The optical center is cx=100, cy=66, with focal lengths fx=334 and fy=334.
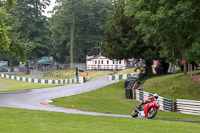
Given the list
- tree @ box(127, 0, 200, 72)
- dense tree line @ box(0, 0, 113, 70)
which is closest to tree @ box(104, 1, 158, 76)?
tree @ box(127, 0, 200, 72)

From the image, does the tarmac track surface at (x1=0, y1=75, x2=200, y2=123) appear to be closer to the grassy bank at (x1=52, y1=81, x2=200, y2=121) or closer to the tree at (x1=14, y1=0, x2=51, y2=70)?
the grassy bank at (x1=52, y1=81, x2=200, y2=121)

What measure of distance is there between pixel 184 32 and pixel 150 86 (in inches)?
396

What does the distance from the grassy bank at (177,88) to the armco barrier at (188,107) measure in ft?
9.26

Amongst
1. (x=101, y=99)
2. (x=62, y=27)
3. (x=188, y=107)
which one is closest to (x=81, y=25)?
(x=62, y=27)

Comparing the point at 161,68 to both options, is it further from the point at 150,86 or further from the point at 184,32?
the point at 184,32

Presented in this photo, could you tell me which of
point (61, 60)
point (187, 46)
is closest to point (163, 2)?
point (187, 46)

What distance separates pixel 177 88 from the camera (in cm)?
2773

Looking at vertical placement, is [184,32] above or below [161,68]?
above

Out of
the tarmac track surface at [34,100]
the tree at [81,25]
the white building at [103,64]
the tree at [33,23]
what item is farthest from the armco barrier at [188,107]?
the tree at [81,25]

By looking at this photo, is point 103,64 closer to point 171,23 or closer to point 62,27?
point 62,27

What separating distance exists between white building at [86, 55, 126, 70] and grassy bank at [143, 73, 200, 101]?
44458mm

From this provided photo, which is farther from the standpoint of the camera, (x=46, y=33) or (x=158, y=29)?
(x=46, y=33)

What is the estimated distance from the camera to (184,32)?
23.0 meters

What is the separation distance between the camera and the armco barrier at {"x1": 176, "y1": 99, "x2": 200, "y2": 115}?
21.5m
